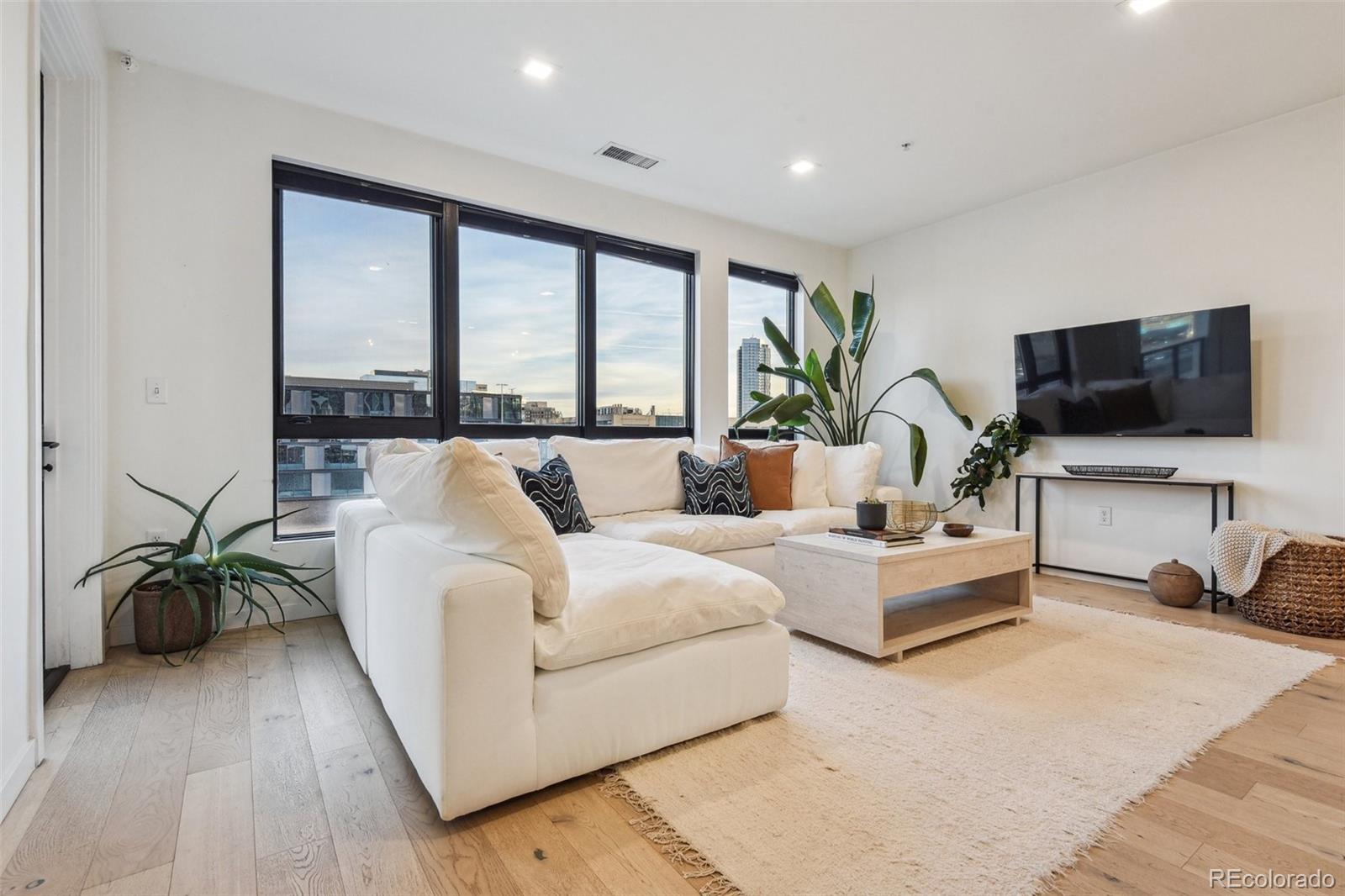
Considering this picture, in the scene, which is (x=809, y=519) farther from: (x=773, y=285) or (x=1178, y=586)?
(x=773, y=285)

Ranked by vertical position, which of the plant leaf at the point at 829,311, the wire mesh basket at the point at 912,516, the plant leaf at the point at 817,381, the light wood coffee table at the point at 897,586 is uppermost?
the plant leaf at the point at 829,311

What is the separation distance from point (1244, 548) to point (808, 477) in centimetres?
213

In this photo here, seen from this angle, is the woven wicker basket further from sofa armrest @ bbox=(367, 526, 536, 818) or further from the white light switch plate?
the white light switch plate

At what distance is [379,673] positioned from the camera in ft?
5.99

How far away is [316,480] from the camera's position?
3.16m

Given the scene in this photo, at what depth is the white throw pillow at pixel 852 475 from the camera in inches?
154

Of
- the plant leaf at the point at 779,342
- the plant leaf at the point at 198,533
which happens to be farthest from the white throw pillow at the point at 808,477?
the plant leaf at the point at 198,533

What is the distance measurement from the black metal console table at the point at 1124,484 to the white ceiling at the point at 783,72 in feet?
6.21

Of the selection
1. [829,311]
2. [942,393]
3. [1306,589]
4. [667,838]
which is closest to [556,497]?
[667,838]

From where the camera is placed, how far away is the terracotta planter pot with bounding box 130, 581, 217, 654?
245 cm

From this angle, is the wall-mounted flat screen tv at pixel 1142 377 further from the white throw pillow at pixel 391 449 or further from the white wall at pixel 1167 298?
the white throw pillow at pixel 391 449

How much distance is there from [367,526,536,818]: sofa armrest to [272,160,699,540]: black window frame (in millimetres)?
2056

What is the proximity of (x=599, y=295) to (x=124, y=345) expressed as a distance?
Result: 2.52m

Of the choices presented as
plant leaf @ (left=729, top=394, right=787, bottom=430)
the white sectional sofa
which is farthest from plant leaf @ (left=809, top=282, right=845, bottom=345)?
the white sectional sofa
